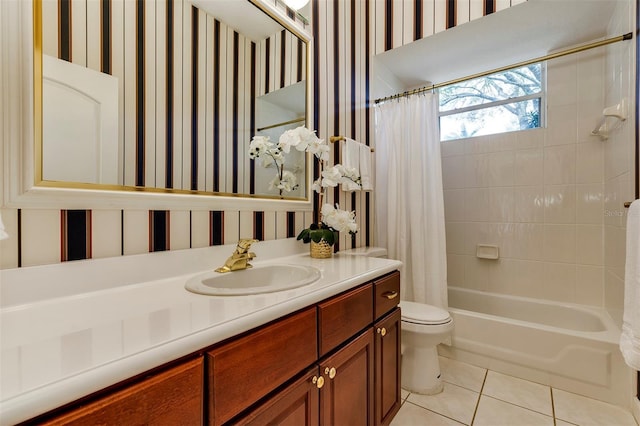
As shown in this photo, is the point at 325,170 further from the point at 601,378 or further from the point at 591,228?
the point at 591,228

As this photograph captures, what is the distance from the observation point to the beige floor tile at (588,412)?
1.43 m

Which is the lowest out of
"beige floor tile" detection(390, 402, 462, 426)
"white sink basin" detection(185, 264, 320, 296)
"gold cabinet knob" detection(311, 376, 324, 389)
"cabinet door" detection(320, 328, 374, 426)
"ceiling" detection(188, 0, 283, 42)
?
"beige floor tile" detection(390, 402, 462, 426)

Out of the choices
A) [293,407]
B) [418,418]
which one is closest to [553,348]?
[418,418]

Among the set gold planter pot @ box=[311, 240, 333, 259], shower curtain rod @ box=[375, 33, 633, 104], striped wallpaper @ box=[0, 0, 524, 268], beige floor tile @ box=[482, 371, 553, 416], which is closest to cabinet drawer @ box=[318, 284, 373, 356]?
gold planter pot @ box=[311, 240, 333, 259]

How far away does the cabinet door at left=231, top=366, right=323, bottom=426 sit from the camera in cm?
69

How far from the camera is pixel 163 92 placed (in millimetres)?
1042

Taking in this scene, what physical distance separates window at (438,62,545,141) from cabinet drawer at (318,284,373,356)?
221cm

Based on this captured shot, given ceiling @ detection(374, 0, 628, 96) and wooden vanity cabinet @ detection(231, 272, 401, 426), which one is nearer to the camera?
wooden vanity cabinet @ detection(231, 272, 401, 426)

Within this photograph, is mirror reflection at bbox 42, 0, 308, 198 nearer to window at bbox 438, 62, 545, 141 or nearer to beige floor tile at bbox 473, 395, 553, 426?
beige floor tile at bbox 473, 395, 553, 426

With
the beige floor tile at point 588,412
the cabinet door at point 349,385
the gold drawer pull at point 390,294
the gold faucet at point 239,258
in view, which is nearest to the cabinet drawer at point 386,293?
the gold drawer pull at point 390,294

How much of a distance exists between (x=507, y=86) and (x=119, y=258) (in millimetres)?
3105

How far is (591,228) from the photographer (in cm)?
213

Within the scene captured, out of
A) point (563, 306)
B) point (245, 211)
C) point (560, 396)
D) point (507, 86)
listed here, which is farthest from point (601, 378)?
point (507, 86)

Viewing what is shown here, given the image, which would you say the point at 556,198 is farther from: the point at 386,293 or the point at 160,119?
the point at 160,119
